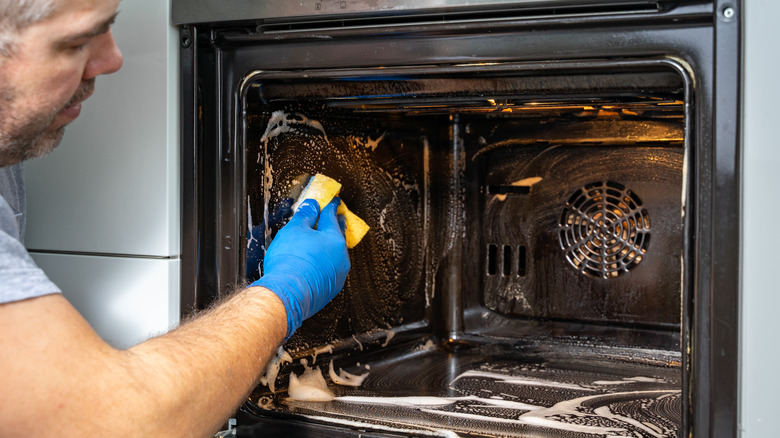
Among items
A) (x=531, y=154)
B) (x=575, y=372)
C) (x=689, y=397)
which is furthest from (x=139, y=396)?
(x=531, y=154)

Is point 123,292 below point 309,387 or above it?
above

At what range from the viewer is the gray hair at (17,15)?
2.48 ft

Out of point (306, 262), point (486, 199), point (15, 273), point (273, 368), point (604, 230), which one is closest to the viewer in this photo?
point (15, 273)

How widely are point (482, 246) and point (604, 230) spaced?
0.28m

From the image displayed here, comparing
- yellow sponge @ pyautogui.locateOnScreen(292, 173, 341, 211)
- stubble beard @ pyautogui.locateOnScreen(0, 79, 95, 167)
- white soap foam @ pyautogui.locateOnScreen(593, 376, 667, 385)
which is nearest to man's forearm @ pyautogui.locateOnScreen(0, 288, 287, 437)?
stubble beard @ pyautogui.locateOnScreen(0, 79, 95, 167)

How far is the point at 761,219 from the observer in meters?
0.82

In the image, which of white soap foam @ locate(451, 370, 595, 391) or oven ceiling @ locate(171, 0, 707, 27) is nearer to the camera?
oven ceiling @ locate(171, 0, 707, 27)

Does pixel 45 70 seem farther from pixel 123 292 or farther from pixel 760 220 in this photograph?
pixel 760 220

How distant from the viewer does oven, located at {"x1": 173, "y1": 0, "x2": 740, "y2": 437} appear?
88 centimetres

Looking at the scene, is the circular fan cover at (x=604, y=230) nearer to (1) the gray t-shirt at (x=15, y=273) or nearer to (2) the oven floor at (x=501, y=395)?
(2) the oven floor at (x=501, y=395)

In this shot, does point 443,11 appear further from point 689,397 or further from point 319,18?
point 689,397

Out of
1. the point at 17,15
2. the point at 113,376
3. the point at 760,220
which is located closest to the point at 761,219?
the point at 760,220

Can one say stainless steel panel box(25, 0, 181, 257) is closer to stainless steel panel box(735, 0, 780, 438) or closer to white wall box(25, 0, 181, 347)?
white wall box(25, 0, 181, 347)

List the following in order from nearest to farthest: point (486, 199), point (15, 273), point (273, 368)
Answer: point (15, 273)
point (273, 368)
point (486, 199)
